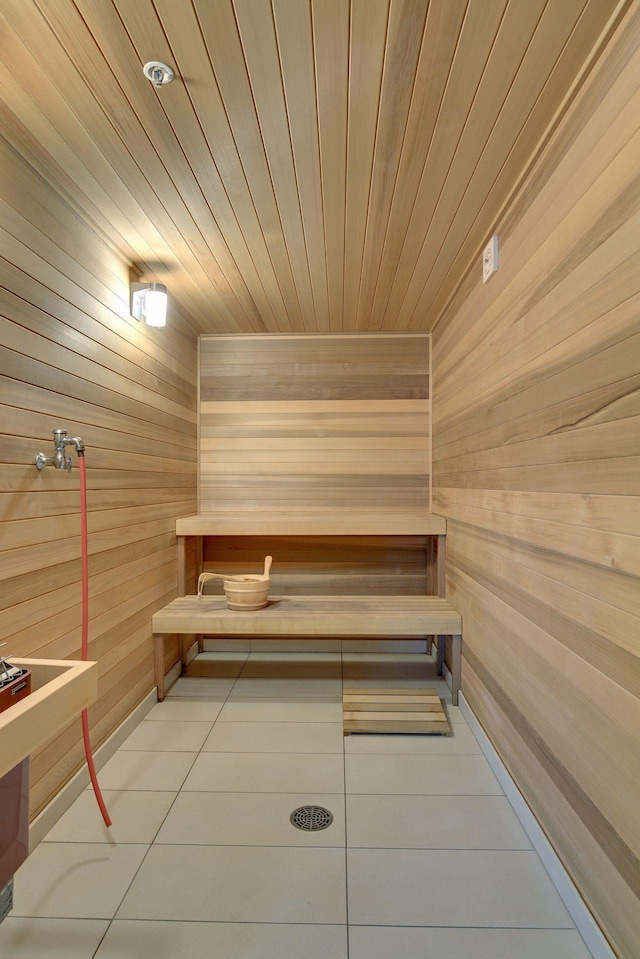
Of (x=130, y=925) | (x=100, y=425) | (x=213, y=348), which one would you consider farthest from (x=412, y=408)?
(x=130, y=925)

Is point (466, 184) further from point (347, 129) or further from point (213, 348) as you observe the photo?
point (213, 348)

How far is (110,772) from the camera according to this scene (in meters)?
2.23

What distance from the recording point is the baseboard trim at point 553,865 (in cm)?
136

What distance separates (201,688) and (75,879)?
60.4 inches

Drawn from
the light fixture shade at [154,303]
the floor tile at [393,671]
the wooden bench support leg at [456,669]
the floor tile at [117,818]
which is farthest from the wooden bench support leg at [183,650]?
the light fixture shade at [154,303]

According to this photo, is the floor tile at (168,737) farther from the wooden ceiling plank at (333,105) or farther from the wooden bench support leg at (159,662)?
the wooden ceiling plank at (333,105)

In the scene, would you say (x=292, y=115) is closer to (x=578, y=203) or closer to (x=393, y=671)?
(x=578, y=203)

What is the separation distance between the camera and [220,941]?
1.42 m

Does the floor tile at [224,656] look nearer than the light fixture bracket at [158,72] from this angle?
No

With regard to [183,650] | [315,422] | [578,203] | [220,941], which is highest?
[578,203]

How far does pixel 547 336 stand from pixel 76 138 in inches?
66.9

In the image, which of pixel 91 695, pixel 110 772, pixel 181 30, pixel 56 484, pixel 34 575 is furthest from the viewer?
pixel 110 772

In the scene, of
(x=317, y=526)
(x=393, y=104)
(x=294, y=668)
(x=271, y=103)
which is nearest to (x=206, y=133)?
(x=271, y=103)

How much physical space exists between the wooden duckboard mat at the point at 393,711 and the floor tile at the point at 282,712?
3.6 inches
